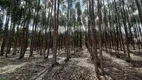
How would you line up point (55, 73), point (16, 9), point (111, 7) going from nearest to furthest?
1. point (55, 73)
2. point (16, 9)
3. point (111, 7)

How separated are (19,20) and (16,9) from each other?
1.71 meters

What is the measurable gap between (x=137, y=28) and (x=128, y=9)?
10185mm

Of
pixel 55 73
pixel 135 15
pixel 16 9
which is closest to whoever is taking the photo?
pixel 55 73

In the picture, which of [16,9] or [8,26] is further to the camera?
[8,26]

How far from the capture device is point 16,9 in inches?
767

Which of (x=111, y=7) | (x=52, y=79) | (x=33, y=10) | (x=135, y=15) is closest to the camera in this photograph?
(x=52, y=79)

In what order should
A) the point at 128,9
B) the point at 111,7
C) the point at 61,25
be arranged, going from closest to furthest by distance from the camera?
the point at 111,7 < the point at 128,9 < the point at 61,25

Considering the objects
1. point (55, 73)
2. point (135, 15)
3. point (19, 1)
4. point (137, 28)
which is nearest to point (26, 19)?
point (19, 1)

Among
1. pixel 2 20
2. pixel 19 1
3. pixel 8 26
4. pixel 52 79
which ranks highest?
pixel 19 1

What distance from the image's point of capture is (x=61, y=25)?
35.1 m

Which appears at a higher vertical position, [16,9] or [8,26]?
[16,9]

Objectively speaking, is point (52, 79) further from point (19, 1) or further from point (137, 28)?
point (137, 28)

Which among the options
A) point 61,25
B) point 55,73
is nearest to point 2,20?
point 61,25

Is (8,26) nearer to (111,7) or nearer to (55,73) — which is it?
(55,73)
